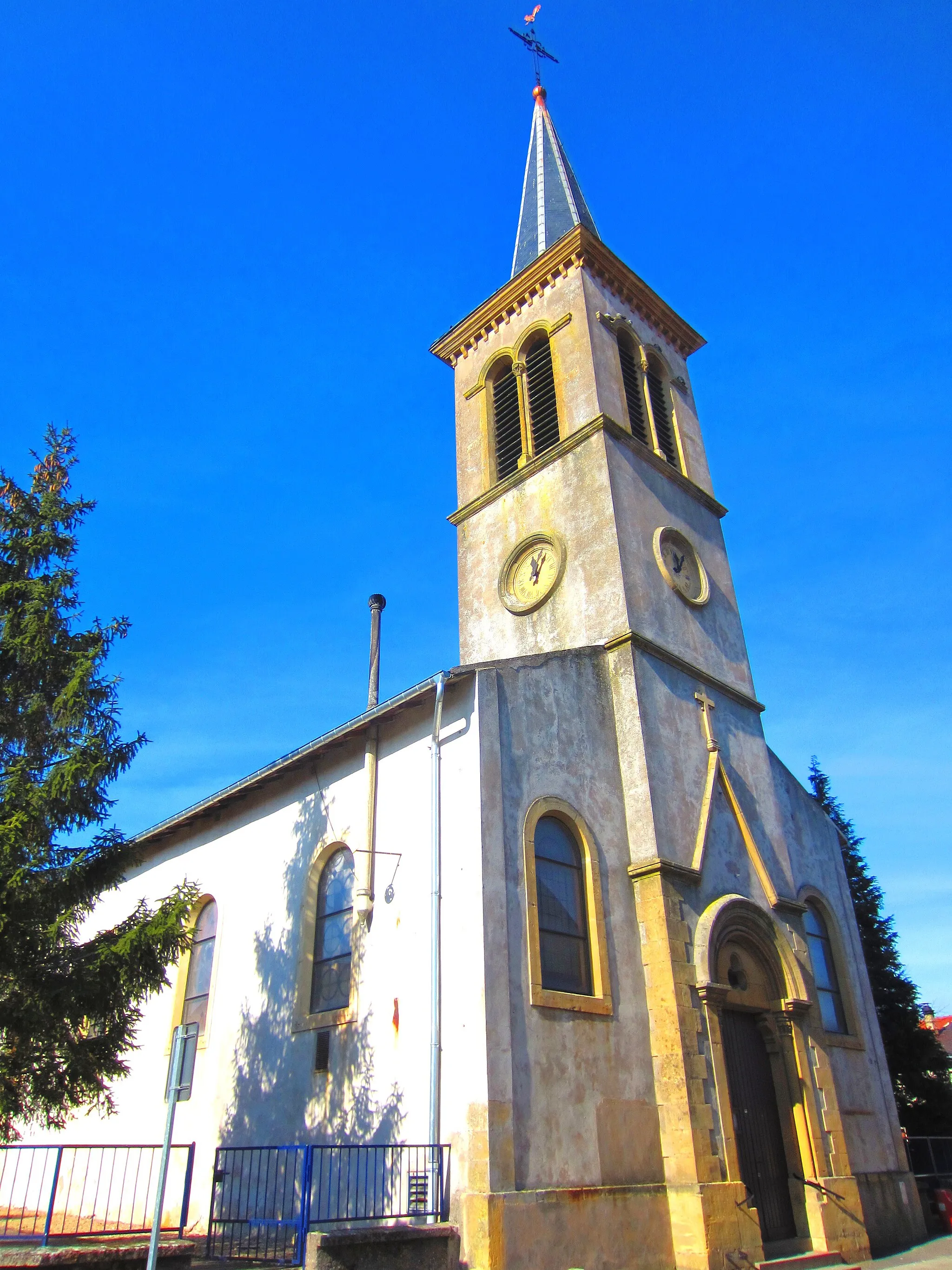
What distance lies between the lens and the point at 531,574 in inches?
696

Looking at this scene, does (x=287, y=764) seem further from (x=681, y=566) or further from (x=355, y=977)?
(x=681, y=566)

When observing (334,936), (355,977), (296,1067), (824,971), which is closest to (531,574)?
(334,936)

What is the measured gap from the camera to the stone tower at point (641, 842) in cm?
1105

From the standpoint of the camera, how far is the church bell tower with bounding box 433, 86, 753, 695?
16.5m

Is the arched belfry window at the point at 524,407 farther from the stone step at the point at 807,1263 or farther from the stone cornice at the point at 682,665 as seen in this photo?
the stone step at the point at 807,1263

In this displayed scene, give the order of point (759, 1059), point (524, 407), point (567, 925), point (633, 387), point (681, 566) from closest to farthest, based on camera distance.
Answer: point (567, 925)
point (759, 1059)
point (681, 566)
point (524, 407)
point (633, 387)

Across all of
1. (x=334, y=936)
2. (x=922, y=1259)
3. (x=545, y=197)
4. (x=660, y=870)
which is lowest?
(x=922, y=1259)

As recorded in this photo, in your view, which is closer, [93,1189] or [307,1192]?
[307,1192]

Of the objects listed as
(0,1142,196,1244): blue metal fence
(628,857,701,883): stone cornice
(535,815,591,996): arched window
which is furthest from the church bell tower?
(0,1142,196,1244): blue metal fence

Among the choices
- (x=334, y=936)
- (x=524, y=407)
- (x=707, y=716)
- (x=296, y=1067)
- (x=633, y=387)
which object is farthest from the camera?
(x=633, y=387)

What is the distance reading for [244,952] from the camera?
15359mm

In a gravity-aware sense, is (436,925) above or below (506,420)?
below

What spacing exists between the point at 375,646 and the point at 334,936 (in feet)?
27.2

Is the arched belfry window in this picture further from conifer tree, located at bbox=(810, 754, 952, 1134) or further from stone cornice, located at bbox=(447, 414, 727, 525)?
conifer tree, located at bbox=(810, 754, 952, 1134)
